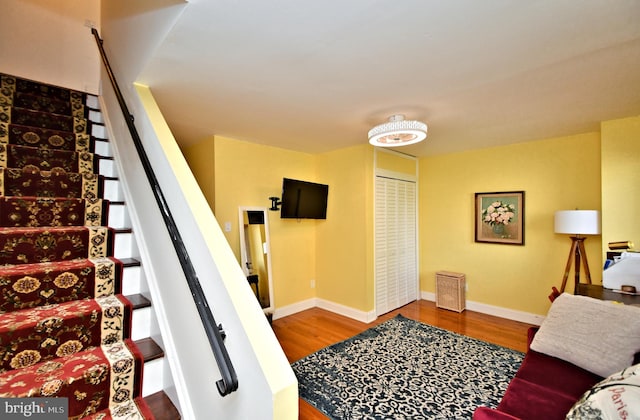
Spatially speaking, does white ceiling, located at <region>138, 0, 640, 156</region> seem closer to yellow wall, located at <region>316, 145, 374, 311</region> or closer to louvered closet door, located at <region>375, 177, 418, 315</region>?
yellow wall, located at <region>316, 145, 374, 311</region>

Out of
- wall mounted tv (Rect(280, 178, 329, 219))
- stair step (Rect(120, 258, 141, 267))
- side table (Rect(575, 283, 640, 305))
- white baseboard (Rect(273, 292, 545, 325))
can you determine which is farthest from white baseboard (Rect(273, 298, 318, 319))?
side table (Rect(575, 283, 640, 305))

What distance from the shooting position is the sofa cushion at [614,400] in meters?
0.83

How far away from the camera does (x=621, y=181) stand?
2570 millimetres

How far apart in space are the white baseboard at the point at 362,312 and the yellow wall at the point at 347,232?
0.08 metres

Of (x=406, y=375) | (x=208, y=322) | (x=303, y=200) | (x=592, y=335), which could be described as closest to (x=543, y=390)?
(x=592, y=335)

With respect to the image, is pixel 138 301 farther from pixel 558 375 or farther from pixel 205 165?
pixel 558 375

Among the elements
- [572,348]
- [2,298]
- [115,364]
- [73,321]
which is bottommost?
[572,348]

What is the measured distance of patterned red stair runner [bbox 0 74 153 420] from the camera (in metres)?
1.18

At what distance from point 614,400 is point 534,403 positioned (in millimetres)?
600

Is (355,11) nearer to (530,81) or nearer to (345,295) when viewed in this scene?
(530,81)

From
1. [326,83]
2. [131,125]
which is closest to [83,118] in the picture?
[131,125]

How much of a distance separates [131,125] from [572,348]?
119 inches

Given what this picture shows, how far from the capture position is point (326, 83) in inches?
→ 76.3

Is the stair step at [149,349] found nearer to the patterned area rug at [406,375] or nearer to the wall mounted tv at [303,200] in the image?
the patterned area rug at [406,375]
